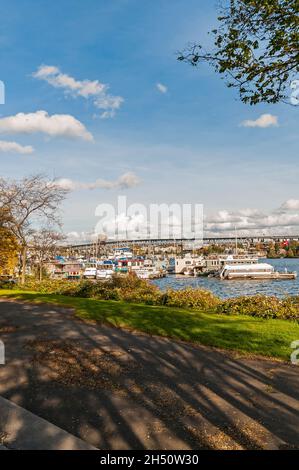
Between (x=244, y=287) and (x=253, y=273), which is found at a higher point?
(x=253, y=273)

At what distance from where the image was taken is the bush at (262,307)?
1340cm

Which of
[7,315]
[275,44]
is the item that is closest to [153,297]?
[7,315]

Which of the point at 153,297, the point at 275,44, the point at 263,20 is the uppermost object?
the point at 263,20

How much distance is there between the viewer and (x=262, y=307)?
14.4 meters

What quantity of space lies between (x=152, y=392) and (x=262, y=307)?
9921mm

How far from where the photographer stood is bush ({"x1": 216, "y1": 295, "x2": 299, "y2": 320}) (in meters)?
13.4

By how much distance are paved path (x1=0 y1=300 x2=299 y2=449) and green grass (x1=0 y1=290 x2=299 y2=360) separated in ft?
2.24

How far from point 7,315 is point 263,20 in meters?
12.0

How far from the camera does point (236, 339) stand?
892 centimetres
